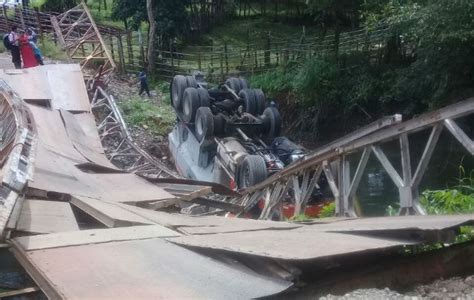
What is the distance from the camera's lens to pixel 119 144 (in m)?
16.1

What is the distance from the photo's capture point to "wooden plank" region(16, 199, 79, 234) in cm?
408

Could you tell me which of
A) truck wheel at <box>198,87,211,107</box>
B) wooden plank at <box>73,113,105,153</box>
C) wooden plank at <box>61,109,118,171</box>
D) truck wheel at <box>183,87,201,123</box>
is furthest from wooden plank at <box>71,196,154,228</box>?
truck wheel at <box>198,87,211,107</box>

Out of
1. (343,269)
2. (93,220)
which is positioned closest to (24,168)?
(93,220)

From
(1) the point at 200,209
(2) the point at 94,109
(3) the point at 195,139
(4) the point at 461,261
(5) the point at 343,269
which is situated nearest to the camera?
(5) the point at 343,269

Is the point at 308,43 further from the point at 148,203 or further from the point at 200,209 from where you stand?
the point at 148,203

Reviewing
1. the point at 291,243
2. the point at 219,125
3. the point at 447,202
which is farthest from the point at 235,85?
the point at 291,243

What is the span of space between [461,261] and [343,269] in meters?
0.81

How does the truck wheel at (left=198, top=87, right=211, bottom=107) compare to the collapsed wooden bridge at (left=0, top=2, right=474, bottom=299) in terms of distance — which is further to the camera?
the truck wheel at (left=198, top=87, right=211, bottom=107)

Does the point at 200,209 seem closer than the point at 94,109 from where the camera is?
Yes

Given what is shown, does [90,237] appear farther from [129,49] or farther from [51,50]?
[129,49]

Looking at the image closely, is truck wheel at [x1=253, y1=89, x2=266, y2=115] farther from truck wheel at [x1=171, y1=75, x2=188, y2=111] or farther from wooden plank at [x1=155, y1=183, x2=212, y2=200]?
wooden plank at [x1=155, y1=183, x2=212, y2=200]

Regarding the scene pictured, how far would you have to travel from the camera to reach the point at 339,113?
66.5 ft

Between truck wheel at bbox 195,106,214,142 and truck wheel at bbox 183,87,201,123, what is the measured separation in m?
0.54

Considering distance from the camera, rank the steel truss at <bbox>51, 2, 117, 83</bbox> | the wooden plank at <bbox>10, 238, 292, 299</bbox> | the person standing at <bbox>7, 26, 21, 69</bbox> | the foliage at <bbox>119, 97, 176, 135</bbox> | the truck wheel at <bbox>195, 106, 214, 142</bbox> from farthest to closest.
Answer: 1. the steel truss at <bbox>51, 2, 117, 83</bbox>
2. the foliage at <bbox>119, 97, 176, 135</bbox>
3. the person standing at <bbox>7, 26, 21, 69</bbox>
4. the truck wheel at <bbox>195, 106, 214, 142</bbox>
5. the wooden plank at <bbox>10, 238, 292, 299</bbox>
